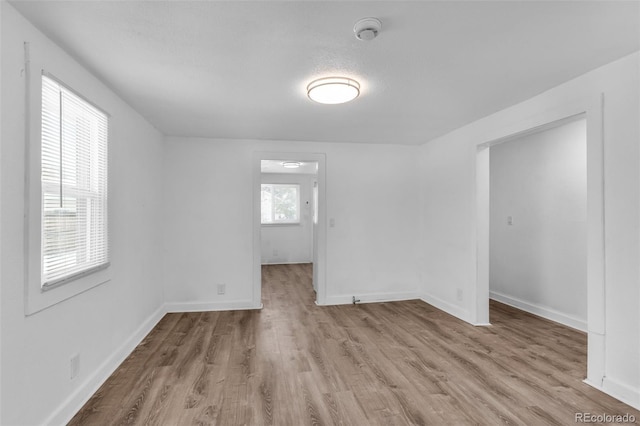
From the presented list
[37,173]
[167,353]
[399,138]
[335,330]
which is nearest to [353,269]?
[335,330]

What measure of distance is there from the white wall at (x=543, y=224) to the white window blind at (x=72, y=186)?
4.57 meters

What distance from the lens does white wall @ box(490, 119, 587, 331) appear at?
366cm

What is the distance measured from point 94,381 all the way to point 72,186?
1417 millimetres

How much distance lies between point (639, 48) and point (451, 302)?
3.10 meters

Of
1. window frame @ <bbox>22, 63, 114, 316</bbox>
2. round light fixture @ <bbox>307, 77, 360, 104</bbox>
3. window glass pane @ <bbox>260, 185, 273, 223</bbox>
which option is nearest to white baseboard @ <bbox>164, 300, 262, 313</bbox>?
window frame @ <bbox>22, 63, 114, 316</bbox>

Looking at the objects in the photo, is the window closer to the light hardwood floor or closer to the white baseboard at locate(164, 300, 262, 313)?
the white baseboard at locate(164, 300, 262, 313)

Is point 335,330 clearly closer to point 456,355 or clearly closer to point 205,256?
point 456,355

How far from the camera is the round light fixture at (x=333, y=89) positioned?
7.95ft

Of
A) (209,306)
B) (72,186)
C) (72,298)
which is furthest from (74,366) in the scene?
(209,306)

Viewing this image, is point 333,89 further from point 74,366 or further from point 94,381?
point 94,381

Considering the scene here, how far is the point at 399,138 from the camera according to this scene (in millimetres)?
4492

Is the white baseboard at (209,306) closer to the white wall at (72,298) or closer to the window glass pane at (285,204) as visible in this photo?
the white wall at (72,298)

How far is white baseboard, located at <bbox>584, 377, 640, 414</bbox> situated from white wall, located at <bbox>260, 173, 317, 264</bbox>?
21.1ft

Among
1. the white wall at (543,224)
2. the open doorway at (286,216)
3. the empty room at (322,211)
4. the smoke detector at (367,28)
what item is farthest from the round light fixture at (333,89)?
the open doorway at (286,216)
